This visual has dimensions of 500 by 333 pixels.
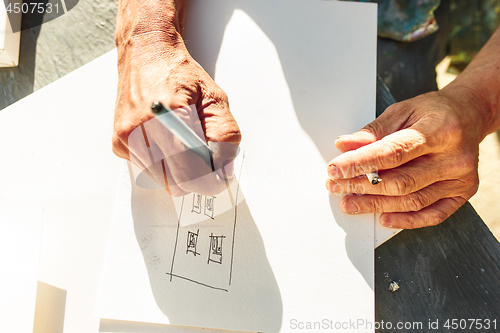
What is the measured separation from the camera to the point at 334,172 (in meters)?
0.63

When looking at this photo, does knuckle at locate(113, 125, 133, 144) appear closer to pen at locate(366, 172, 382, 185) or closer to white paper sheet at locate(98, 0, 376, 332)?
white paper sheet at locate(98, 0, 376, 332)

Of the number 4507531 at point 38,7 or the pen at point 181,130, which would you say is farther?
the number 4507531 at point 38,7

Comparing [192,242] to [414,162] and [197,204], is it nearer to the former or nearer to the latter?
[197,204]

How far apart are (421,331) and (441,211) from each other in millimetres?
252

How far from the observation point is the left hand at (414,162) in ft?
2.02

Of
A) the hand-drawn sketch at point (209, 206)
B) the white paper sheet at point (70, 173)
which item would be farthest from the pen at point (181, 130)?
the white paper sheet at point (70, 173)

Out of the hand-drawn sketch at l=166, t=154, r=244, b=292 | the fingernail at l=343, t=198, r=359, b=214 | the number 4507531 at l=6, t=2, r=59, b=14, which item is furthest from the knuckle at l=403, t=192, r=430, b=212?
the number 4507531 at l=6, t=2, r=59, b=14

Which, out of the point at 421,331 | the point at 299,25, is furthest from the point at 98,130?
the point at 421,331

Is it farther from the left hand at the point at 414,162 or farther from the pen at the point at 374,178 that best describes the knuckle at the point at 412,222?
the pen at the point at 374,178

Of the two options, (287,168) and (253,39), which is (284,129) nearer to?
(287,168)

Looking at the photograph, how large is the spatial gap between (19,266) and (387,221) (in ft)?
2.37

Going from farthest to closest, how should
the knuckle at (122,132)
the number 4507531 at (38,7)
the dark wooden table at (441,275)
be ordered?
the number 4507531 at (38,7) → the dark wooden table at (441,275) → the knuckle at (122,132)

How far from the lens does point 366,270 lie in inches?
23.7

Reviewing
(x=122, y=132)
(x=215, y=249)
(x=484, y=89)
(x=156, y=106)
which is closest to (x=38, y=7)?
(x=122, y=132)
